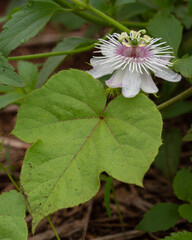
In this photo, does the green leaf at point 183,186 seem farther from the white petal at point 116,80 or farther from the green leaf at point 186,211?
the white petal at point 116,80

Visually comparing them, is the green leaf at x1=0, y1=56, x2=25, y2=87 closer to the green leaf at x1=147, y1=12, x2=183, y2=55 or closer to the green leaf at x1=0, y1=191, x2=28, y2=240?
the green leaf at x1=0, y1=191, x2=28, y2=240

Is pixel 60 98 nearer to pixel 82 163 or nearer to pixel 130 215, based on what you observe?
pixel 82 163

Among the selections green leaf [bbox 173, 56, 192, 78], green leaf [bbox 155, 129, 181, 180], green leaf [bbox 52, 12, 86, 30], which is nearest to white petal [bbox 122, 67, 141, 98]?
green leaf [bbox 173, 56, 192, 78]

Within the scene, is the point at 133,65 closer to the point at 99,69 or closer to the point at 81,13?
the point at 99,69

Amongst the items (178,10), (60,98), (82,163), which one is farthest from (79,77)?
(178,10)

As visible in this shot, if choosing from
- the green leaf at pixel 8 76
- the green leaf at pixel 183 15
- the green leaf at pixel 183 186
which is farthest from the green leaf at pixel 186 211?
the green leaf at pixel 183 15

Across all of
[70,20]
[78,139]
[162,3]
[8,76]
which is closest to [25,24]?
[8,76]
